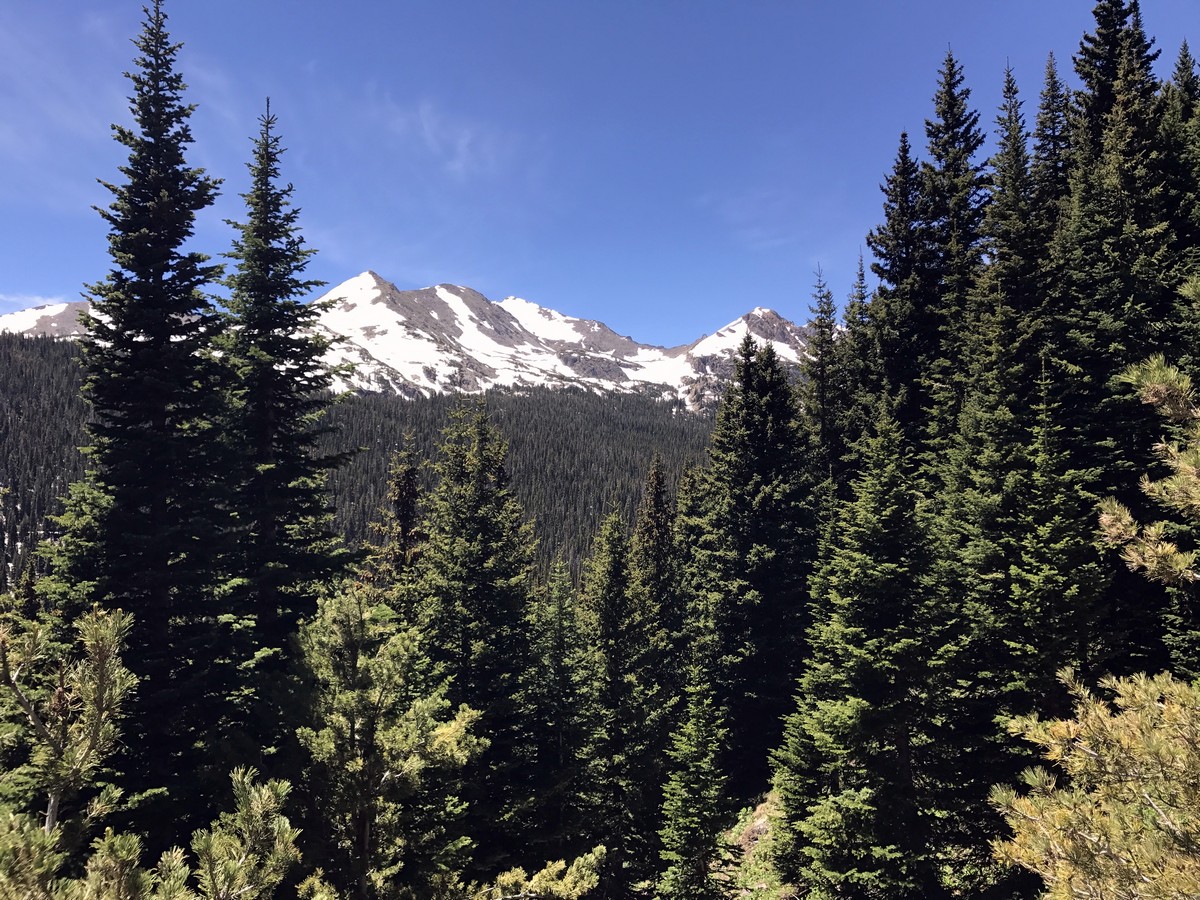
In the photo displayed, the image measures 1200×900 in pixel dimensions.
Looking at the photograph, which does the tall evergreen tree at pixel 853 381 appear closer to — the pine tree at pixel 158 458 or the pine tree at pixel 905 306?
the pine tree at pixel 905 306

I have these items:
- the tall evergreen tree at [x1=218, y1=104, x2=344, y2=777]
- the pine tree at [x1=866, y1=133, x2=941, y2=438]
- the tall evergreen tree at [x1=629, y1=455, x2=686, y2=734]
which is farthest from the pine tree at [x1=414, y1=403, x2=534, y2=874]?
the pine tree at [x1=866, y1=133, x2=941, y2=438]

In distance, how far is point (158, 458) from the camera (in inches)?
463

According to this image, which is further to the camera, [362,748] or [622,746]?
[622,746]

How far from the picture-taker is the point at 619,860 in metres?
20.1

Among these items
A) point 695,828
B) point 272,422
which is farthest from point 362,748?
point 695,828

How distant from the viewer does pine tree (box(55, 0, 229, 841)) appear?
10.9m

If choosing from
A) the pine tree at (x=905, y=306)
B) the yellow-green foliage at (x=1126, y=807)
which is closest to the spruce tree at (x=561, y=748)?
the yellow-green foliage at (x=1126, y=807)

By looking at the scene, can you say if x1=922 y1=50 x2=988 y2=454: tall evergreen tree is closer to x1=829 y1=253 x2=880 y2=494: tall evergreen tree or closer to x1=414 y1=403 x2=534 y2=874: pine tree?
x1=829 y1=253 x2=880 y2=494: tall evergreen tree

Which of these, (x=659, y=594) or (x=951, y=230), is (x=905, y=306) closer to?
(x=951, y=230)

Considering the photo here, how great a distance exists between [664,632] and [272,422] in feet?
57.4

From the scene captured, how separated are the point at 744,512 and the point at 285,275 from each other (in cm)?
1996

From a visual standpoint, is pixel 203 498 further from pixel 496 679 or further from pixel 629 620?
pixel 629 620

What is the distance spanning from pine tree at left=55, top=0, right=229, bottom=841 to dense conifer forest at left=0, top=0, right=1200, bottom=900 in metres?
0.08

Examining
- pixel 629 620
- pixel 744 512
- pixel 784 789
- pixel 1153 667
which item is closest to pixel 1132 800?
pixel 1153 667
